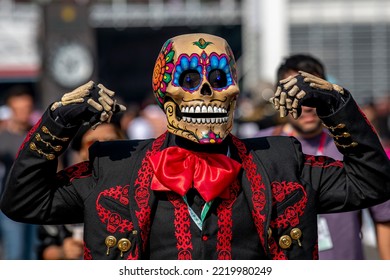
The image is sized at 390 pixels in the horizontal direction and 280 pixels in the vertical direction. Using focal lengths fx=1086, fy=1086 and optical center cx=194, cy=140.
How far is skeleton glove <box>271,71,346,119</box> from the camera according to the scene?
3863 mm

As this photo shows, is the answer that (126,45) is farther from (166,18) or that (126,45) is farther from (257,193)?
(257,193)

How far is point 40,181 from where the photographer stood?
12.9 feet

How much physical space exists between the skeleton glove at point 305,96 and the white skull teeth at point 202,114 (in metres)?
0.21

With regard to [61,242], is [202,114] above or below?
above

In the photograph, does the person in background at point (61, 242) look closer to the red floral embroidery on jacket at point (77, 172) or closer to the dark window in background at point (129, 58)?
the red floral embroidery on jacket at point (77, 172)

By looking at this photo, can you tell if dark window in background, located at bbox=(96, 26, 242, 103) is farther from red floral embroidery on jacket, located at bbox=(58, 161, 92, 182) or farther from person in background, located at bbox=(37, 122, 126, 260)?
red floral embroidery on jacket, located at bbox=(58, 161, 92, 182)

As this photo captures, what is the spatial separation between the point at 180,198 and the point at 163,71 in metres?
0.48

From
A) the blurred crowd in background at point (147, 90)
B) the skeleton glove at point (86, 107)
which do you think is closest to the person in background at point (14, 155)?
the blurred crowd in background at point (147, 90)

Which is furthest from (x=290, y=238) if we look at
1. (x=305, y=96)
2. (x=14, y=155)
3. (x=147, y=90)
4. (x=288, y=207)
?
(x=147, y=90)

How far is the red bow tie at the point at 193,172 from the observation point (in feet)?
12.9

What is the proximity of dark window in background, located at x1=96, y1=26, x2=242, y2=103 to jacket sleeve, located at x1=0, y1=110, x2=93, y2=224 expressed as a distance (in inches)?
1199

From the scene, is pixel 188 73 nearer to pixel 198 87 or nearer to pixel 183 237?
pixel 198 87

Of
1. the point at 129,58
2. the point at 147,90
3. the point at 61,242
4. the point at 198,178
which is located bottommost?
the point at 147,90

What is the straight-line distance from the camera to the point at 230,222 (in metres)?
3.94
